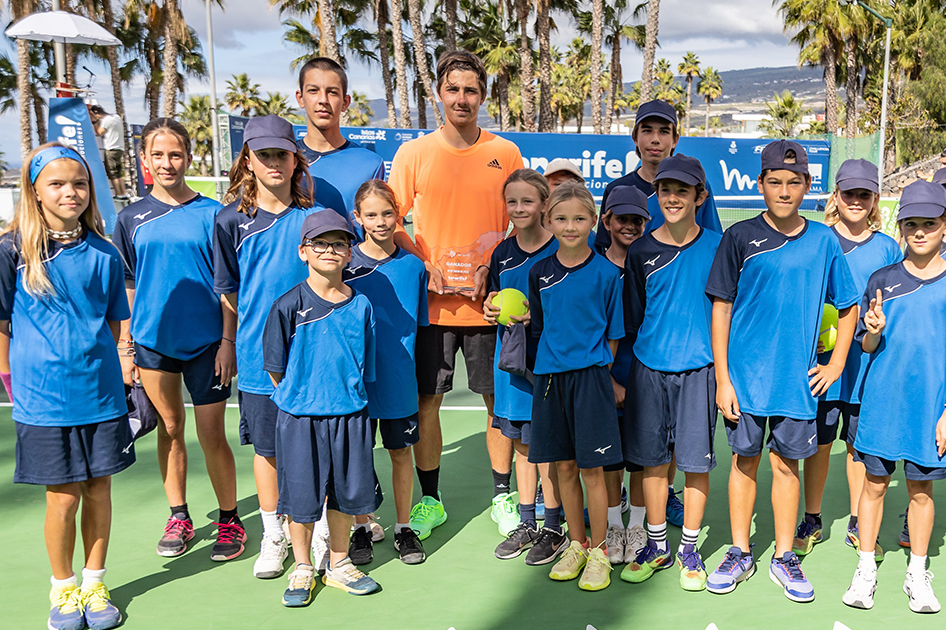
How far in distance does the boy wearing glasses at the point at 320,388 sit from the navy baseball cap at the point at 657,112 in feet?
5.65

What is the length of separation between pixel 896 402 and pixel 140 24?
37.7 metres

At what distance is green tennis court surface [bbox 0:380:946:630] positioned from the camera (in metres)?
3.35

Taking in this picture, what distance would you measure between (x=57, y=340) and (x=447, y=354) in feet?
6.20

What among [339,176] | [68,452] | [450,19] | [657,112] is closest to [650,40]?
[450,19]

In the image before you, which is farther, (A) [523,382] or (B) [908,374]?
(A) [523,382]

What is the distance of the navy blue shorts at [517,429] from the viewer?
4.03 m

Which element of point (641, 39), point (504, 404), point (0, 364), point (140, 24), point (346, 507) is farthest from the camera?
point (641, 39)

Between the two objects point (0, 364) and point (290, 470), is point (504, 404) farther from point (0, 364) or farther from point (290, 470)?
point (0, 364)

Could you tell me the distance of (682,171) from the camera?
351cm

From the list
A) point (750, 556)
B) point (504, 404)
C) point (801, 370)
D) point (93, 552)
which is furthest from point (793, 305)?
point (93, 552)

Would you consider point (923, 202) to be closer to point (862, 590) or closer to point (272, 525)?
point (862, 590)

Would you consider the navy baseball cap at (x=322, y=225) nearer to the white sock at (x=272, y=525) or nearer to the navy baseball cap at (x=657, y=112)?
the white sock at (x=272, y=525)

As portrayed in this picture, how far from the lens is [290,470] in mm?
3480

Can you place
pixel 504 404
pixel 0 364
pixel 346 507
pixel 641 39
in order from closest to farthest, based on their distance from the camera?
pixel 0 364 < pixel 346 507 < pixel 504 404 < pixel 641 39
